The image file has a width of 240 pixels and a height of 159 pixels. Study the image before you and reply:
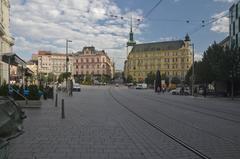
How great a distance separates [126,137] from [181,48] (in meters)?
139

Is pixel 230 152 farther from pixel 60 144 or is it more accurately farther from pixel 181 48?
pixel 181 48

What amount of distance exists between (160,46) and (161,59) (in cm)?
606

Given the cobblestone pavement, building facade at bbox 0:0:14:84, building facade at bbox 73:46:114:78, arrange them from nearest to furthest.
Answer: the cobblestone pavement < building facade at bbox 0:0:14:84 < building facade at bbox 73:46:114:78

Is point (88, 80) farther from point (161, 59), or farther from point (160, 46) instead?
point (160, 46)

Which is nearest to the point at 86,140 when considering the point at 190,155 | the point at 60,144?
the point at 60,144

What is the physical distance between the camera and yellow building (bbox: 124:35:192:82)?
148625mm

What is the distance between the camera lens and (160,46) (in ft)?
520

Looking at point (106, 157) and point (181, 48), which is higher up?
point (181, 48)

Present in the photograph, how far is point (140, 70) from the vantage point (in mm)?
163000

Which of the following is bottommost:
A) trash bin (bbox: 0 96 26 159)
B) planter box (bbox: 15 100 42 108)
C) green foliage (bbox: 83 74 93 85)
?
planter box (bbox: 15 100 42 108)

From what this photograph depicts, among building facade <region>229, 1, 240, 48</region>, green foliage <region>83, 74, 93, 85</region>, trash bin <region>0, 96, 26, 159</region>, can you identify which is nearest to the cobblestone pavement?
trash bin <region>0, 96, 26, 159</region>

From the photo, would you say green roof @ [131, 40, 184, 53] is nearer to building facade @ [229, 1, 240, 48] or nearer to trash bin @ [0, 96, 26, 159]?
building facade @ [229, 1, 240, 48]

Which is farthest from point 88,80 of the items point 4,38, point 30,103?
point 30,103

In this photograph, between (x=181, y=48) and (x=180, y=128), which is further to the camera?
(x=181, y=48)
